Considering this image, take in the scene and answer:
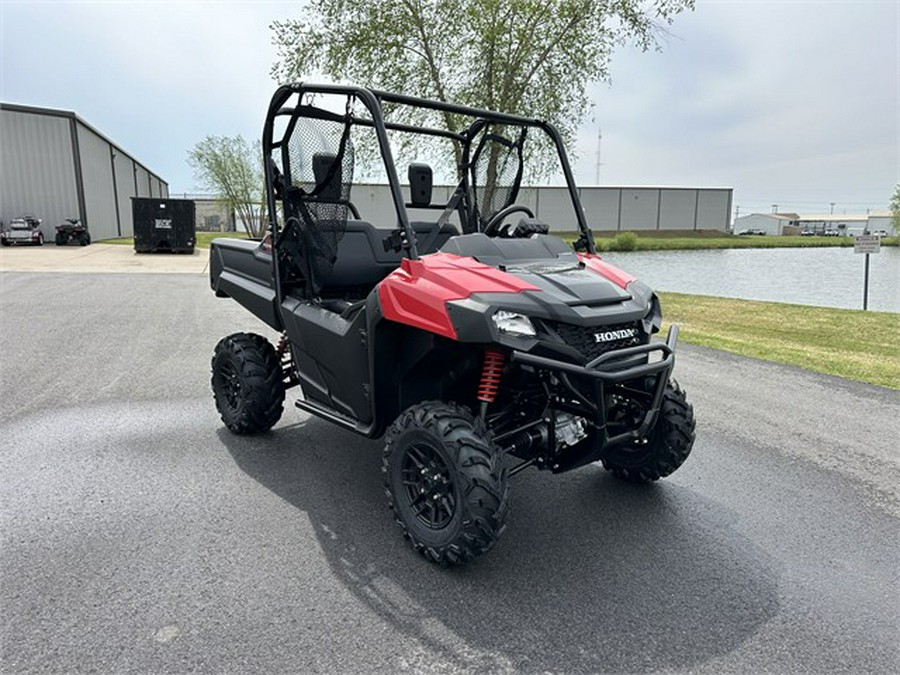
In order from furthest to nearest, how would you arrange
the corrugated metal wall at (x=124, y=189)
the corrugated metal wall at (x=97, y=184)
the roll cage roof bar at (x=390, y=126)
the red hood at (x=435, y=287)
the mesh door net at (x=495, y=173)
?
the corrugated metal wall at (x=124, y=189) → the corrugated metal wall at (x=97, y=184) → the mesh door net at (x=495, y=173) → the roll cage roof bar at (x=390, y=126) → the red hood at (x=435, y=287)

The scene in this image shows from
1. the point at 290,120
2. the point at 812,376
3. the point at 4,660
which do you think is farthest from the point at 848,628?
the point at 812,376

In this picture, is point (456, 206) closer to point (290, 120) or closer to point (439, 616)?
point (290, 120)

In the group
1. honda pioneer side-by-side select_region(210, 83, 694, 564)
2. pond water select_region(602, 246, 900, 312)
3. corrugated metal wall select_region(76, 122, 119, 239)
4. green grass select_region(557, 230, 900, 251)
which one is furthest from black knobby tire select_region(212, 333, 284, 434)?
corrugated metal wall select_region(76, 122, 119, 239)

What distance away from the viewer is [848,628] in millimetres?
2355

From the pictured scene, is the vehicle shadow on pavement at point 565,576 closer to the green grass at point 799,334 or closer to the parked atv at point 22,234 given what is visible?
the green grass at point 799,334

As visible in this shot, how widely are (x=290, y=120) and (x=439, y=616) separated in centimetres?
283

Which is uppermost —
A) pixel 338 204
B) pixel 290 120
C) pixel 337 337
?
pixel 290 120

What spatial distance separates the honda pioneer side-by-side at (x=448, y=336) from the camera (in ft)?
8.57

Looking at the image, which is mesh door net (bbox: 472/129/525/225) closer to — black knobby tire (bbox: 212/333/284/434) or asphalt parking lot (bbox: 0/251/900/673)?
black knobby tire (bbox: 212/333/284/434)

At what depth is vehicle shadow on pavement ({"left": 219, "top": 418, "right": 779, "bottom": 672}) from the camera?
222cm

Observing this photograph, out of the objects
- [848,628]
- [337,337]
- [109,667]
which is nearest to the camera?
[109,667]

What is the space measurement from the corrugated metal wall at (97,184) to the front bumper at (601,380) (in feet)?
118

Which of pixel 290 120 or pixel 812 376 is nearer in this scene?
pixel 290 120

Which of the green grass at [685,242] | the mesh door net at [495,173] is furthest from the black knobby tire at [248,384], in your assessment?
the green grass at [685,242]
